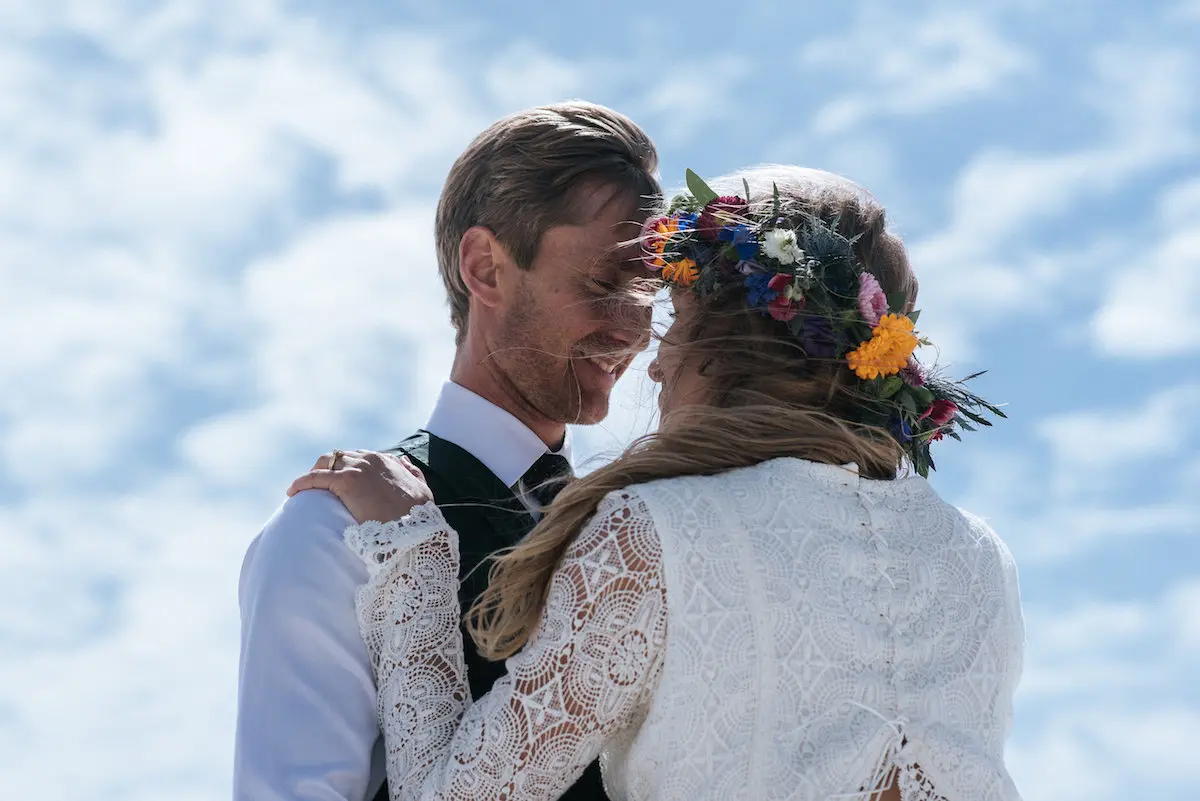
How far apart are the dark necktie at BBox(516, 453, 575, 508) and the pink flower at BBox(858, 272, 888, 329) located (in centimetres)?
115

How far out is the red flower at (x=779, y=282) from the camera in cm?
259

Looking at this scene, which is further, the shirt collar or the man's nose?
→ the shirt collar

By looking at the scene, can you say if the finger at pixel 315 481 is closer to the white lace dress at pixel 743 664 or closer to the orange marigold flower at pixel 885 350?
the white lace dress at pixel 743 664

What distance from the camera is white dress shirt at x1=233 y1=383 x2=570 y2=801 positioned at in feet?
9.44

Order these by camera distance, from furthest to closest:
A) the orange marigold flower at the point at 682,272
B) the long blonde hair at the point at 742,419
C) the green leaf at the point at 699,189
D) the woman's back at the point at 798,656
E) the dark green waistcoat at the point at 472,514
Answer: the green leaf at the point at 699,189, the dark green waistcoat at the point at 472,514, the orange marigold flower at the point at 682,272, the long blonde hair at the point at 742,419, the woman's back at the point at 798,656

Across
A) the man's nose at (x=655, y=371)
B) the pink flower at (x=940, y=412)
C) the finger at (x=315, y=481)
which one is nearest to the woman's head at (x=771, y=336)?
the man's nose at (x=655, y=371)

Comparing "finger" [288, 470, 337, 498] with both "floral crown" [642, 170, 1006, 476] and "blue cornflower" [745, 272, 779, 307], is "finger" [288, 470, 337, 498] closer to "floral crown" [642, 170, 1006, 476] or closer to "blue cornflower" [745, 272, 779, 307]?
→ "floral crown" [642, 170, 1006, 476]

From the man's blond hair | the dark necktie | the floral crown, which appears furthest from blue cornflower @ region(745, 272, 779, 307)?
the man's blond hair

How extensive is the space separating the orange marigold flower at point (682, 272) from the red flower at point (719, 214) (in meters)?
0.08

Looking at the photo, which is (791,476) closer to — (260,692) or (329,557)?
(329,557)

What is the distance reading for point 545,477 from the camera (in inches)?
145

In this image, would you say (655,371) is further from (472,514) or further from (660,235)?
(472,514)

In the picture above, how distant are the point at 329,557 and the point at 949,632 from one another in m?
1.40

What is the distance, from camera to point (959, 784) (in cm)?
232
